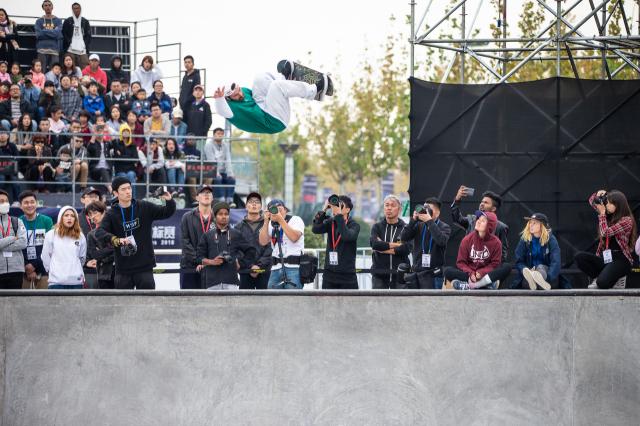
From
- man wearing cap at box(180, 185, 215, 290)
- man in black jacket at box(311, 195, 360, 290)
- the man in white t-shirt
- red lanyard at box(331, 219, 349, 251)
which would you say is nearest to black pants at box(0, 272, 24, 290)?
man wearing cap at box(180, 185, 215, 290)

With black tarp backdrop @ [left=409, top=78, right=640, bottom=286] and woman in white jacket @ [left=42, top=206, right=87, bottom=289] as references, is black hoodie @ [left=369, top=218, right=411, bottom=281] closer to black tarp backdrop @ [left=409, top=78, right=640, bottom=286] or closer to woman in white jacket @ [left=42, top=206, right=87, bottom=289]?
black tarp backdrop @ [left=409, top=78, right=640, bottom=286]

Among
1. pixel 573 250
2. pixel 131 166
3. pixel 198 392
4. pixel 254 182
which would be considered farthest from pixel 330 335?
pixel 254 182

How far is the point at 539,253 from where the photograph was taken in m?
9.70

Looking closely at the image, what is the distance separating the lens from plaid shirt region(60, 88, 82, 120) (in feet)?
53.7

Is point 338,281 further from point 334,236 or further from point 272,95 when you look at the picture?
point 272,95

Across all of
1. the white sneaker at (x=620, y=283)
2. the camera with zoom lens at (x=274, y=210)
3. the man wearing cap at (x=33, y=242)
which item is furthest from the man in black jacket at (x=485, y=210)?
the man wearing cap at (x=33, y=242)

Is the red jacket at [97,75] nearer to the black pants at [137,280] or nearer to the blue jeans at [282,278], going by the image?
the blue jeans at [282,278]

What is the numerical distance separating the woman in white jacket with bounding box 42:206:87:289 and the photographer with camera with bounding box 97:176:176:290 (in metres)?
0.48

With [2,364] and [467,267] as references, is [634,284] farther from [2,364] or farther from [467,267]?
[2,364]

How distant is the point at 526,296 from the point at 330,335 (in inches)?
60.4

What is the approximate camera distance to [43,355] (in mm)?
6980

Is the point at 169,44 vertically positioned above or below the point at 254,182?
above

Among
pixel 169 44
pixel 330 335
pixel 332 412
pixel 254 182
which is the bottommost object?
pixel 332 412

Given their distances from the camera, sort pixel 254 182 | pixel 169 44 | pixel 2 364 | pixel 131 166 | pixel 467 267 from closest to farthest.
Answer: pixel 2 364
pixel 467 267
pixel 131 166
pixel 254 182
pixel 169 44
